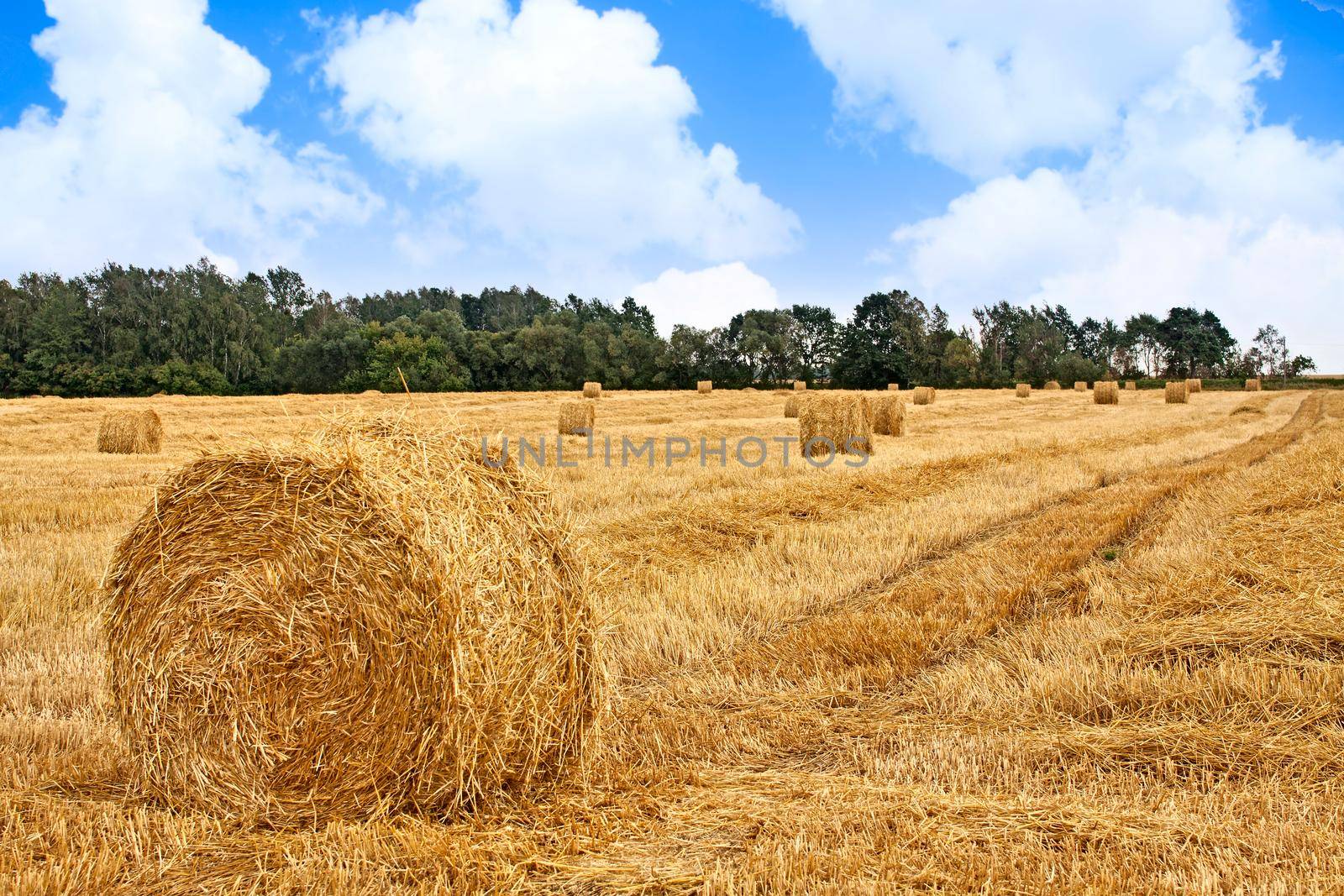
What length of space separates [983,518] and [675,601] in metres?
4.20

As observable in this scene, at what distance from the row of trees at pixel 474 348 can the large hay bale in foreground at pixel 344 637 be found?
53.1 meters

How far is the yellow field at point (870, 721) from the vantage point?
2.83 metres

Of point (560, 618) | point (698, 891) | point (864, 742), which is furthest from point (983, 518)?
point (698, 891)

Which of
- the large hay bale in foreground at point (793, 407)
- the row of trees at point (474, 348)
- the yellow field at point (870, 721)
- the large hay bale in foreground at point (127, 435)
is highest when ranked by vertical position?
the row of trees at point (474, 348)

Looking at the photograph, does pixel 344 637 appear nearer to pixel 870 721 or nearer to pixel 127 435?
pixel 870 721

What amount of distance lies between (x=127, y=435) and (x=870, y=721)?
16768 mm

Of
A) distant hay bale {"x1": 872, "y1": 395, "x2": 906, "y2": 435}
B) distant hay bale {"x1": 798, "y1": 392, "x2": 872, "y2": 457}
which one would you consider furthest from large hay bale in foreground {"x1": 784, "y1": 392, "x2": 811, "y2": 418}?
distant hay bale {"x1": 798, "y1": 392, "x2": 872, "y2": 457}

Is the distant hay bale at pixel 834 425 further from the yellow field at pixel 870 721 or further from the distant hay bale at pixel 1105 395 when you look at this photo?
the distant hay bale at pixel 1105 395

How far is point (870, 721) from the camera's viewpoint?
4.04 m

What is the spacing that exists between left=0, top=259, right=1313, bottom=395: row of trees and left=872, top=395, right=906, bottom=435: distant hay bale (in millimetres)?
41690

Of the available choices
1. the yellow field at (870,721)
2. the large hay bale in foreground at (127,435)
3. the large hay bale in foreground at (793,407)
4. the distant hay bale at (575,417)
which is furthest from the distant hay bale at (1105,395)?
the large hay bale in foreground at (127,435)

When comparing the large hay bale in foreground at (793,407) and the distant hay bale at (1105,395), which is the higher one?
the distant hay bale at (1105,395)

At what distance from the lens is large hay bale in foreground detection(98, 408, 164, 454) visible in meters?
16.2

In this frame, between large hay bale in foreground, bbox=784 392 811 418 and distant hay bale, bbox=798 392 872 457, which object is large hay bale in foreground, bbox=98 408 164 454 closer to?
distant hay bale, bbox=798 392 872 457
